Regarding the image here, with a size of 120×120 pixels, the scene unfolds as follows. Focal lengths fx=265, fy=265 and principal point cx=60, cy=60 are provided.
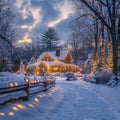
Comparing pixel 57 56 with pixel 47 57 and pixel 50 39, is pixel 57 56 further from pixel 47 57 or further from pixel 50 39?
pixel 50 39

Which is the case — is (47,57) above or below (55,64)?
above

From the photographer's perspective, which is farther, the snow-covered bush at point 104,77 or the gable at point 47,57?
the gable at point 47,57

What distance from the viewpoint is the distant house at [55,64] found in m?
72.4

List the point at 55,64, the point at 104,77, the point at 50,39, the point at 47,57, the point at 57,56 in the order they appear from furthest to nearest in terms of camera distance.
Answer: the point at 50,39 < the point at 47,57 < the point at 57,56 < the point at 55,64 < the point at 104,77

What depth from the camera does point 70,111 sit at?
12.9m

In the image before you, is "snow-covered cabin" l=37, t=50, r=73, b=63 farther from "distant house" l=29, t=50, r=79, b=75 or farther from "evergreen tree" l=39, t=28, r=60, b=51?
"evergreen tree" l=39, t=28, r=60, b=51

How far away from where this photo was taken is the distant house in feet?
237

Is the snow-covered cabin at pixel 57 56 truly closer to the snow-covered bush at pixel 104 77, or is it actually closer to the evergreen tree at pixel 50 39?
the evergreen tree at pixel 50 39

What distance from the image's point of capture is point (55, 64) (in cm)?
7288

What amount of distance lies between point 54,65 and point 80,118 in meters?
61.7

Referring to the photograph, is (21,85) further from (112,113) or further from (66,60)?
(66,60)

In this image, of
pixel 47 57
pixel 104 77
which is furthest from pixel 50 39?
pixel 104 77

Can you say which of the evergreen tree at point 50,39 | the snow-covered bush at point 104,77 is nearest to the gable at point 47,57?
the evergreen tree at point 50,39

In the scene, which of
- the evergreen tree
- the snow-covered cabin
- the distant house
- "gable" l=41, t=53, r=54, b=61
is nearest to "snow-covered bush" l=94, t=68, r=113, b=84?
the distant house
